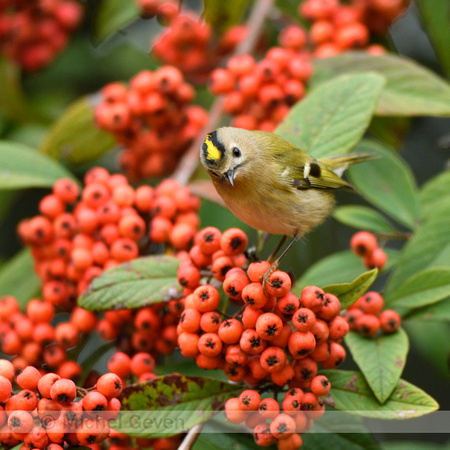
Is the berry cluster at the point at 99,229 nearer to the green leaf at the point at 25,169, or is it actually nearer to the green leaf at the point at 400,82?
the green leaf at the point at 25,169

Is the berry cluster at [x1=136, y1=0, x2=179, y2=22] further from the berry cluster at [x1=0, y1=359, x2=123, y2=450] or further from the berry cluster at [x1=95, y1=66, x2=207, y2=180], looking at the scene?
the berry cluster at [x1=0, y1=359, x2=123, y2=450]

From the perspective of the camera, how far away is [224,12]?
13.4ft

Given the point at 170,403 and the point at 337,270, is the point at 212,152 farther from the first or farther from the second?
the point at 170,403

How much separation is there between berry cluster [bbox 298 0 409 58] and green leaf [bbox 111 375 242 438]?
2.36 meters

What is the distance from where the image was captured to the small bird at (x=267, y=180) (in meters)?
2.72

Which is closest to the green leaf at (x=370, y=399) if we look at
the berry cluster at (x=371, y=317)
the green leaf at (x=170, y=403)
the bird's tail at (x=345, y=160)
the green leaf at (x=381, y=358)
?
the green leaf at (x=381, y=358)

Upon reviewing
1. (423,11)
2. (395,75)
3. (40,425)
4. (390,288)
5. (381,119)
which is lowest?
(40,425)

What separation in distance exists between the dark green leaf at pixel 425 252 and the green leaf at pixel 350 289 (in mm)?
554

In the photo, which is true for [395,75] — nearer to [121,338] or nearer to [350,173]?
[350,173]

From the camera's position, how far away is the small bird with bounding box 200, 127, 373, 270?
2.72 m

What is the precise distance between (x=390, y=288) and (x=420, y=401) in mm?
748

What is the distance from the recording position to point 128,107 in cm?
345

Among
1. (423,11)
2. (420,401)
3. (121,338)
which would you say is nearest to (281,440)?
(420,401)

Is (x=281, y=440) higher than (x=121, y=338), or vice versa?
(x=281, y=440)
